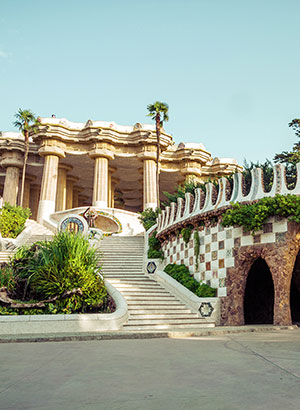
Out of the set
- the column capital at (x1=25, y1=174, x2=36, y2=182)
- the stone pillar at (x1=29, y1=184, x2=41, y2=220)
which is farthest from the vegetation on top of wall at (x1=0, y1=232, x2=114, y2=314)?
the stone pillar at (x1=29, y1=184, x2=41, y2=220)

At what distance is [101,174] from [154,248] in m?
20.5

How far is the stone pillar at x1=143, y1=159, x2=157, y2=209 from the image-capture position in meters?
40.0

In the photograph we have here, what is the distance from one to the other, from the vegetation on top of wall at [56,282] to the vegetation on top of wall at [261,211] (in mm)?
5162

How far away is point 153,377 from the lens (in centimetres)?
496

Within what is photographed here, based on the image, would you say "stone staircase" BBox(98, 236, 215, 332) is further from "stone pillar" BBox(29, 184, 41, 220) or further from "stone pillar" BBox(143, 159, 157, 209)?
"stone pillar" BBox(29, 184, 41, 220)

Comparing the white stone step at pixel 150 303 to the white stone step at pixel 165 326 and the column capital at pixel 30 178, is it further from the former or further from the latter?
the column capital at pixel 30 178

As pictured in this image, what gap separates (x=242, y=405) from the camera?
143 inches

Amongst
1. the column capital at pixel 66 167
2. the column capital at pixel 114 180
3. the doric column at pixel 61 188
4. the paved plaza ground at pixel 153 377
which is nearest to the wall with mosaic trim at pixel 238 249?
the paved plaza ground at pixel 153 377

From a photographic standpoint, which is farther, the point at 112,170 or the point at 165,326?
→ the point at 112,170

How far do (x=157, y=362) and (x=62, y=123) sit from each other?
37.3 metres

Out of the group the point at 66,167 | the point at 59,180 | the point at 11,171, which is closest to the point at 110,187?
the point at 66,167

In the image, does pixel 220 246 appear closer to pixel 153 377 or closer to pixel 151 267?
pixel 151 267

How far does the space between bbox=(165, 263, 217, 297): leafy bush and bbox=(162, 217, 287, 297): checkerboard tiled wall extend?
0.68 ft

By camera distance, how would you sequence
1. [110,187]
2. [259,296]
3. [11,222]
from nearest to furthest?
Result: [259,296] → [11,222] → [110,187]
